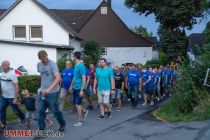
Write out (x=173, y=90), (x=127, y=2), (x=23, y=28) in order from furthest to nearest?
1. (x=127, y=2)
2. (x=23, y=28)
3. (x=173, y=90)

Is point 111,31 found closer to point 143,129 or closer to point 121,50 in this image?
point 121,50

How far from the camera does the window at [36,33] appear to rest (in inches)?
1444

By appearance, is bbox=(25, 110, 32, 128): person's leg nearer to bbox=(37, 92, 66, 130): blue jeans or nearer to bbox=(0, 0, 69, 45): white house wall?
bbox=(37, 92, 66, 130): blue jeans

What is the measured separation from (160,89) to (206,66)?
207 inches

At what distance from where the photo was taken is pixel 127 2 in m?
44.6

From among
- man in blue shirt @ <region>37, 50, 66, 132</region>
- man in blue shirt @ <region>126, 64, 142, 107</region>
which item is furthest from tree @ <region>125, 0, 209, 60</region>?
man in blue shirt @ <region>37, 50, 66, 132</region>

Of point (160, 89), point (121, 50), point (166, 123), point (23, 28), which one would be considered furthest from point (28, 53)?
point (121, 50)

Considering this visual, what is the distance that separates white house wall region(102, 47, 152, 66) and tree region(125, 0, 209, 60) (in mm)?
8905

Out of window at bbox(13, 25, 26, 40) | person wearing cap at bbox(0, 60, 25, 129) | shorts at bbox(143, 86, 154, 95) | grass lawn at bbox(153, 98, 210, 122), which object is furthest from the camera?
window at bbox(13, 25, 26, 40)

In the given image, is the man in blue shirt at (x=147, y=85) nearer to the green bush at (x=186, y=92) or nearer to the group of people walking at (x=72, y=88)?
the group of people walking at (x=72, y=88)

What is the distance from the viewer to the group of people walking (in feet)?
33.6

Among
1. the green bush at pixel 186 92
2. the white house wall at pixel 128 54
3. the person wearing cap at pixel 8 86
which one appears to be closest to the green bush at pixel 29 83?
the green bush at pixel 186 92

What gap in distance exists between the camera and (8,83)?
36.2ft

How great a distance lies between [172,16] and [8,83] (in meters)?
31.6
